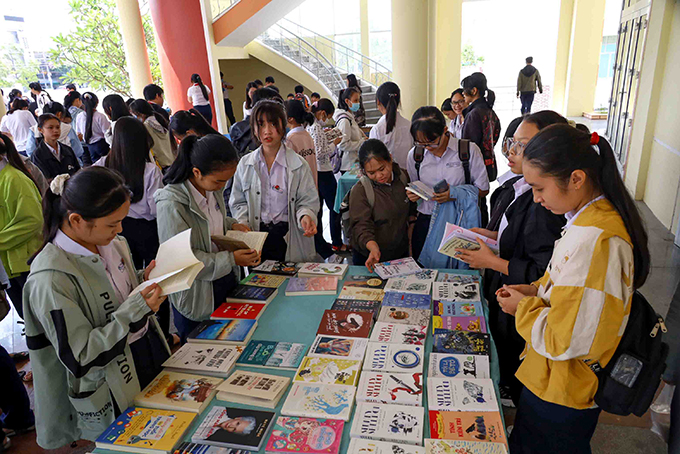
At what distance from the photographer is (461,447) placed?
115 cm

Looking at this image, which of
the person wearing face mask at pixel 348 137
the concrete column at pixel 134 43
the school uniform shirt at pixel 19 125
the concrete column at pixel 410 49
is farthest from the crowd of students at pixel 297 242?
the concrete column at pixel 134 43

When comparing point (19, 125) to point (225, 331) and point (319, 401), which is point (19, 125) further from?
point (319, 401)

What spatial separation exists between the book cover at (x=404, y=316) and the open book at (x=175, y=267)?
0.78 meters

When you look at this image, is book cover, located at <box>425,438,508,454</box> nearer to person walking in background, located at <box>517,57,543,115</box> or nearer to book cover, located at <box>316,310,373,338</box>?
book cover, located at <box>316,310,373,338</box>

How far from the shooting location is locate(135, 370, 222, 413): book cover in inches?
53.3

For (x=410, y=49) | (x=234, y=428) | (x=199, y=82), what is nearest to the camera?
(x=234, y=428)

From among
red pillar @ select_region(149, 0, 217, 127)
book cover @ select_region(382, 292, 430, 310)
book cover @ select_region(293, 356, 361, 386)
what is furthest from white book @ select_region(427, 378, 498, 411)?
red pillar @ select_region(149, 0, 217, 127)

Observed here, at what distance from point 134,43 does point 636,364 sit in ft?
38.0

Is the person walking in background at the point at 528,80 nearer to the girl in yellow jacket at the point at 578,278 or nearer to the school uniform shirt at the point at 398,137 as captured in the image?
the school uniform shirt at the point at 398,137

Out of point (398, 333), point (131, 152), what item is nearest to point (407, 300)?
point (398, 333)

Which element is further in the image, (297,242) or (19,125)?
(19,125)

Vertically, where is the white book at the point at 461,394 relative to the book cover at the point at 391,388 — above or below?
below

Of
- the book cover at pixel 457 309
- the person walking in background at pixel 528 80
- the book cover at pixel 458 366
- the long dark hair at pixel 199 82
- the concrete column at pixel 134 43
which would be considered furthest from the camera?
the person walking in background at pixel 528 80

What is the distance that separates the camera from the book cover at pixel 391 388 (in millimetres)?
1317
